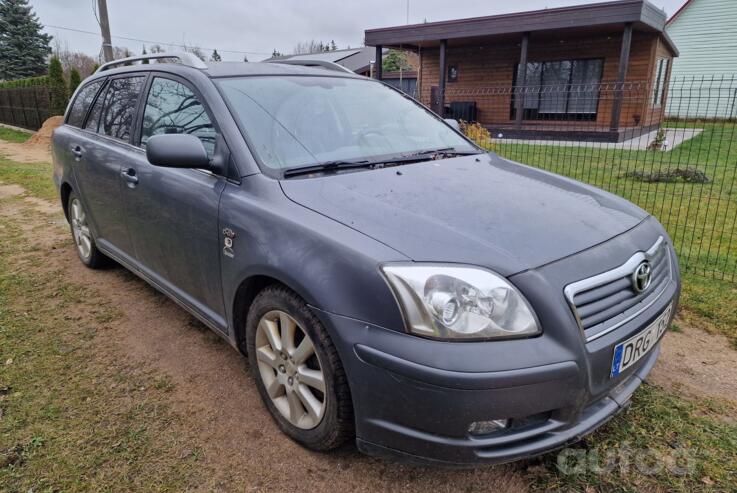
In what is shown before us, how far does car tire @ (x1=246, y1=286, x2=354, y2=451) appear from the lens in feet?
6.48

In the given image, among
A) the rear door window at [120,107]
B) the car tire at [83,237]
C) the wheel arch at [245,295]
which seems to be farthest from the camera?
the car tire at [83,237]

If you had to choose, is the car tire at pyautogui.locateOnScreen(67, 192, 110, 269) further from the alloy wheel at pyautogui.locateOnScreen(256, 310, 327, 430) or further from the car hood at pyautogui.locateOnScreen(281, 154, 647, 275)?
the car hood at pyautogui.locateOnScreen(281, 154, 647, 275)

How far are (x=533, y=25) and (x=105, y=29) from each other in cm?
1179

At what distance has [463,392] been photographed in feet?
5.40

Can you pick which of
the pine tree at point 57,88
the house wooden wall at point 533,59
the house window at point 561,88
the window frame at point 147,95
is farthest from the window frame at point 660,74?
the pine tree at point 57,88

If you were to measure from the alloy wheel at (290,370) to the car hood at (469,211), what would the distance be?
1.80 ft

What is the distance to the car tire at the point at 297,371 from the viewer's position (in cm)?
197

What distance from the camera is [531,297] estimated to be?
175 cm

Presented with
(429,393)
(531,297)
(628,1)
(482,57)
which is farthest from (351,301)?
(482,57)

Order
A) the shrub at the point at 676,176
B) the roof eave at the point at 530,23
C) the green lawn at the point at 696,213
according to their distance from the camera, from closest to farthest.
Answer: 1. the green lawn at the point at 696,213
2. the shrub at the point at 676,176
3. the roof eave at the point at 530,23

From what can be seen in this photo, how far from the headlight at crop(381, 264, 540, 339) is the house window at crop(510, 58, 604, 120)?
15.4m

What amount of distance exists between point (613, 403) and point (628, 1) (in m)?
13.9

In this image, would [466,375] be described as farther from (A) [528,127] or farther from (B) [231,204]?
(A) [528,127]

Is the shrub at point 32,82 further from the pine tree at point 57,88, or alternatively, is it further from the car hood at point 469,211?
the car hood at point 469,211
